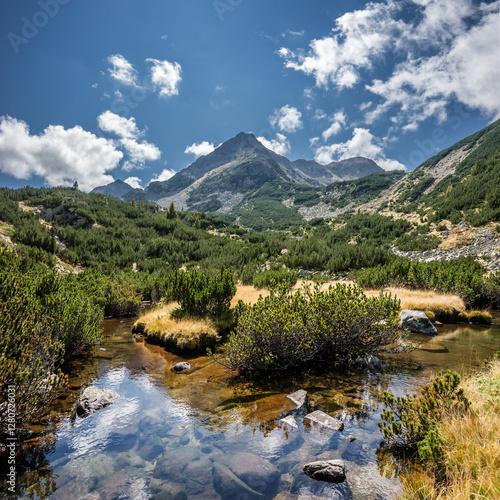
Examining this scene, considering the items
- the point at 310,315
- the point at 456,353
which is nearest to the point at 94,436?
the point at 310,315

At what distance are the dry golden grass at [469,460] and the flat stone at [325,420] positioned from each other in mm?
1336

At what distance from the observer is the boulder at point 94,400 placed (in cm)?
531

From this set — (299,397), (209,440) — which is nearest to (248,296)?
(299,397)

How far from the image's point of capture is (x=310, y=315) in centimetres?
731

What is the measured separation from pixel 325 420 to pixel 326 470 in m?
1.28

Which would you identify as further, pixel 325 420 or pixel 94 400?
pixel 94 400

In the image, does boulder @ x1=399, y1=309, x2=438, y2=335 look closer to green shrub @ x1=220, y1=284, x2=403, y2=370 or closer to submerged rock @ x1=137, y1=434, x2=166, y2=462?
green shrub @ x1=220, y1=284, x2=403, y2=370

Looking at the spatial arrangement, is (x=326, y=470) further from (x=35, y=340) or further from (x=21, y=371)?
(x=35, y=340)

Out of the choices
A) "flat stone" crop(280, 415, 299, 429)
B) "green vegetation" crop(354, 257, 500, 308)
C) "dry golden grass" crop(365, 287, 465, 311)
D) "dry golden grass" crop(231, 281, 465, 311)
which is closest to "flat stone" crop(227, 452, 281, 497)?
"flat stone" crop(280, 415, 299, 429)

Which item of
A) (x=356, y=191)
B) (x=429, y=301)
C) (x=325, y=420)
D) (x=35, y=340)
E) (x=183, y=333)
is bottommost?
(x=429, y=301)

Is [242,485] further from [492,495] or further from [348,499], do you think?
[492,495]

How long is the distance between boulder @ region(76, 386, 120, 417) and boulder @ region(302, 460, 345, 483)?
165 inches

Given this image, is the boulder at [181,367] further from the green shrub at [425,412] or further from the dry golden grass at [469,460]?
the dry golden grass at [469,460]

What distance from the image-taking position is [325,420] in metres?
4.78
